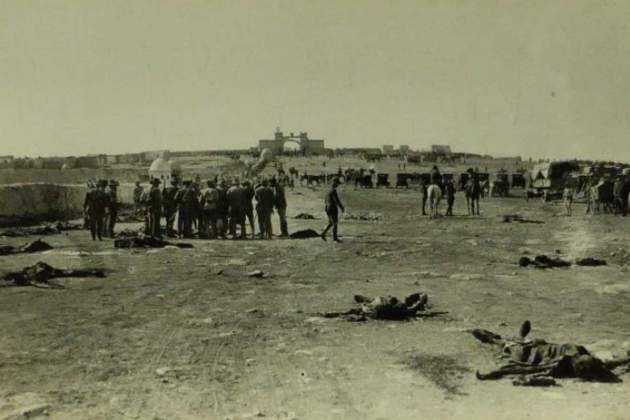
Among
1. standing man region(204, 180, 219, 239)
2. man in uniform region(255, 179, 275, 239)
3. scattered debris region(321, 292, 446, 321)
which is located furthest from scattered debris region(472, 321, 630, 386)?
standing man region(204, 180, 219, 239)

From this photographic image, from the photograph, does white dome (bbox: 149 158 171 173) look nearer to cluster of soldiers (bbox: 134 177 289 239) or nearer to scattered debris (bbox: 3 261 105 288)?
cluster of soldiers (bbox: 134 177 289 239)

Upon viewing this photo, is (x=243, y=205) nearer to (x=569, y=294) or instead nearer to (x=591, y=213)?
(x=569, y=294)

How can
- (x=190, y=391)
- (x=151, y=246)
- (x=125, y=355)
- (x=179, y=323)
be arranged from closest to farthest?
(x=190, y=391), (x=125, y=355), (x=179, y=323), (x=151, y=246)

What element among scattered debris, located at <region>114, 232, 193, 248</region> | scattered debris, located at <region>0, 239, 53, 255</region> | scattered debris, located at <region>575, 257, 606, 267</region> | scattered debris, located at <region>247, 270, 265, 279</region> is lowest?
scattered debris, located at <region>0, 239, 53, 255</region>

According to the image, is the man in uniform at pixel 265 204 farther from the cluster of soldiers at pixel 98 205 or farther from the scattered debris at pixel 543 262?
the scattered debris at pixel 543 262

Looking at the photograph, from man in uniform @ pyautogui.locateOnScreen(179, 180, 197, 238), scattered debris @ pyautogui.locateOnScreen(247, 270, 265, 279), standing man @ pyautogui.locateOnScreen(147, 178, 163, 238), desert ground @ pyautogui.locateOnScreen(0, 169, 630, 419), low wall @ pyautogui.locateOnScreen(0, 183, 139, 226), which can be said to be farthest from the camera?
low wall @ pyautogui.locateOnScreen(0, 183, 139, 226)

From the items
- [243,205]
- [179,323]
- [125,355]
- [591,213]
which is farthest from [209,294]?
[591,213]

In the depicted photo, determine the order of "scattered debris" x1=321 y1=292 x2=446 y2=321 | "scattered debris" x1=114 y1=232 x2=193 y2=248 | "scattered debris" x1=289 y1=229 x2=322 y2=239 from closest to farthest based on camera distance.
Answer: "scattered debris" x1=321 y1=292 x2=446 y2=321, "scattered debris" x1=114 y1=232 x2=193 y2=248, "scattered debris" x1=289 y1=229 x2=322 y2=239
